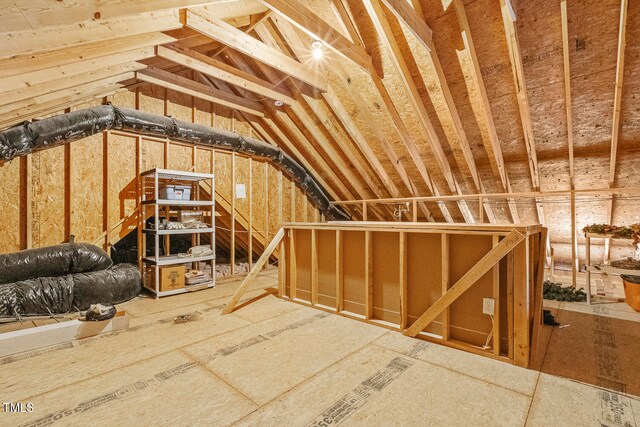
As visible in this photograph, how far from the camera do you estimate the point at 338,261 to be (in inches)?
120

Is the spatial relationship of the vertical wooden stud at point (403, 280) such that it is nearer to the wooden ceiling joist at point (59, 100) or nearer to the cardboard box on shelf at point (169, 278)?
the cardboard box on shelf at point (169, 278)

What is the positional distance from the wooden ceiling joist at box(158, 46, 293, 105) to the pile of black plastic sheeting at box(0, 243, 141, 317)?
2411 mm

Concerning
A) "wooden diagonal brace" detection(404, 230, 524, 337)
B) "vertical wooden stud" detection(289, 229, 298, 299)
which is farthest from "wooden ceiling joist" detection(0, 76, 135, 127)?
"wooden diagonal brace" detection(404, 230, 524, 337)

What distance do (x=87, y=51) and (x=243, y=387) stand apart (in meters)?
2.82

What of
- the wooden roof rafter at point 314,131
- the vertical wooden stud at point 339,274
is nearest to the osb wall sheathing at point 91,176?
the wooden roof rafter at point 314,131

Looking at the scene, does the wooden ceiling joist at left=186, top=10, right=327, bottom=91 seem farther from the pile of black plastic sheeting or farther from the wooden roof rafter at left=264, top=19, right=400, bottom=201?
the pile of black plastic sheeting

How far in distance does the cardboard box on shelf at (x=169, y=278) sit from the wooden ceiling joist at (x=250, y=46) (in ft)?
9.48

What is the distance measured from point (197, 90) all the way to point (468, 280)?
444 centimetres

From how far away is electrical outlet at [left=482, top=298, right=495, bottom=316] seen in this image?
2.17 meters

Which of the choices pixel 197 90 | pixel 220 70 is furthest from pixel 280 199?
pixel 220 70

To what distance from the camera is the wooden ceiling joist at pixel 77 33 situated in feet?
5.01

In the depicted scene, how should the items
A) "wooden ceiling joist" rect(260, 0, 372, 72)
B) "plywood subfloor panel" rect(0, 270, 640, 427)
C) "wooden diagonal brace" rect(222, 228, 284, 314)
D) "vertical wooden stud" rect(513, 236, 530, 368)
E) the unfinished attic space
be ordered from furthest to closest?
"wooden diagonal brace" rect(222, 228, 284, 314) → "wooden ceiling joist" rect(260, 0, 372, 72) → "vertical wooden stud" rect(513, 236, 530, 368) → the unfinished attic space → "plywood subfloor panel" rect(0, 270, 640, 427)

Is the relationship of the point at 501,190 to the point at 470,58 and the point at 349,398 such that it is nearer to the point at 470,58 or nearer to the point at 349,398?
the point at 470,58

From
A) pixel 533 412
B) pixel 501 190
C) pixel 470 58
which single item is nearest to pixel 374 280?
pixel 533 412
